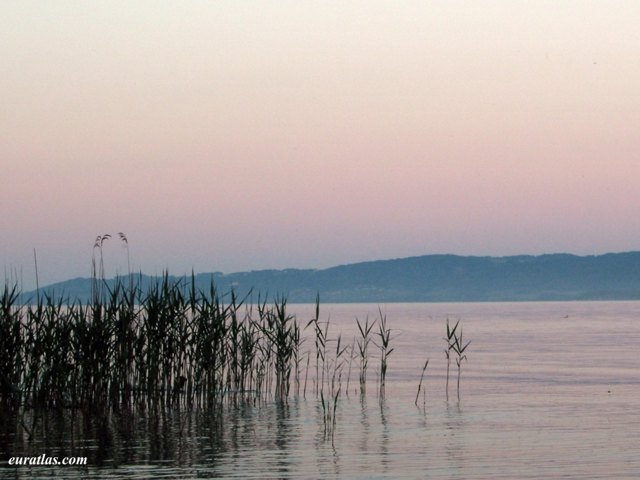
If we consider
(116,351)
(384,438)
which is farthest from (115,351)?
(384,438)

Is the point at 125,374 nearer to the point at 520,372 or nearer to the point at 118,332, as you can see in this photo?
the point at 118,332

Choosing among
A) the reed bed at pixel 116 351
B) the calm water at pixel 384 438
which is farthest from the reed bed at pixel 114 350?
the calm water at pixel 384 438

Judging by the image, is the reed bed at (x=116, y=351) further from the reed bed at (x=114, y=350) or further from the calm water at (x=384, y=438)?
the calm water at (x=384, y=438)

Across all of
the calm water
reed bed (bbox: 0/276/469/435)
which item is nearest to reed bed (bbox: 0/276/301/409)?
reed bed (bbox: 0/276/469/435)

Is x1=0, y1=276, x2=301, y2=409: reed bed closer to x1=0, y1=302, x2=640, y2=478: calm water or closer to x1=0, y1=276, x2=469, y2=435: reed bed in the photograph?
x1=0, y1=276, x2=469, y2=435: reed bed

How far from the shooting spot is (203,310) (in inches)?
1033

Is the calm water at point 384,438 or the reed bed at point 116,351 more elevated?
the reed bed at point 116,351

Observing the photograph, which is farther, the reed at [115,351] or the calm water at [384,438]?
the reed at [115,351]

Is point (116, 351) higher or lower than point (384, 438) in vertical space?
higher

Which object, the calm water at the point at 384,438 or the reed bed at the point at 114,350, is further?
the reed bed at the point at 114,350

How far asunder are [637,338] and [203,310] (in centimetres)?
4964

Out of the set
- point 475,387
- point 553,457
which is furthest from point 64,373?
point 475,387

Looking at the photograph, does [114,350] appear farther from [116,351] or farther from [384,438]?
[384,438]

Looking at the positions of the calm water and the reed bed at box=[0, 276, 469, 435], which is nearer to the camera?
the calm water
